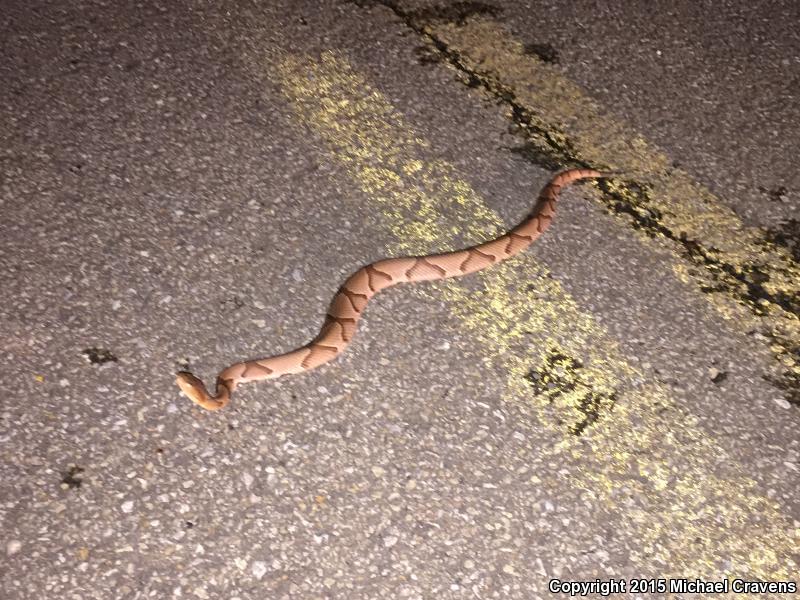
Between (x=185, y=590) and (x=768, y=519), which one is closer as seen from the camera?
(x=185, y=590)

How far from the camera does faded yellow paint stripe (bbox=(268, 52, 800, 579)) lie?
3186 millimetres

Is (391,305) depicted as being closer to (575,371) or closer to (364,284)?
(364,284)

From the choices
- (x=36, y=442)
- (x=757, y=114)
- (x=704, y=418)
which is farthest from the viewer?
(x=757, y=114)

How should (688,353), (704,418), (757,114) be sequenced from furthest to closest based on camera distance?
(757,114) → (688,353) → (704,418)

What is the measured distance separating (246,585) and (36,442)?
0.90m

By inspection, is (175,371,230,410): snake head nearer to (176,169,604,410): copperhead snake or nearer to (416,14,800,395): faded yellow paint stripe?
(176,169,604,410): copperhead snake

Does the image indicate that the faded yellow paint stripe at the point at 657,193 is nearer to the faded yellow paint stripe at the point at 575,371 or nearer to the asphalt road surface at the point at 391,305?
the asphalt road surface at the point at 391,305

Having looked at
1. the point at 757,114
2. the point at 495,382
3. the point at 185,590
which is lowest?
the point at 185,590

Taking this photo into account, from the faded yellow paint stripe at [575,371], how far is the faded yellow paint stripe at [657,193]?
0.62 metres

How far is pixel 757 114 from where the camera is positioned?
5.20 meters

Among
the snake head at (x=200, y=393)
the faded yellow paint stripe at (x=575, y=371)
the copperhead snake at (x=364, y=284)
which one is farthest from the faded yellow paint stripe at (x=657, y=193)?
the snake head at (x=200, y=393)

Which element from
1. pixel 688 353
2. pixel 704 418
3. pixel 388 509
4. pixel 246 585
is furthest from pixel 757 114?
pixel 246 585

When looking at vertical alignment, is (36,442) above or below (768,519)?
below

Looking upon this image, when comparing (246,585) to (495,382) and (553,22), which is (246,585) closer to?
(495,382)
